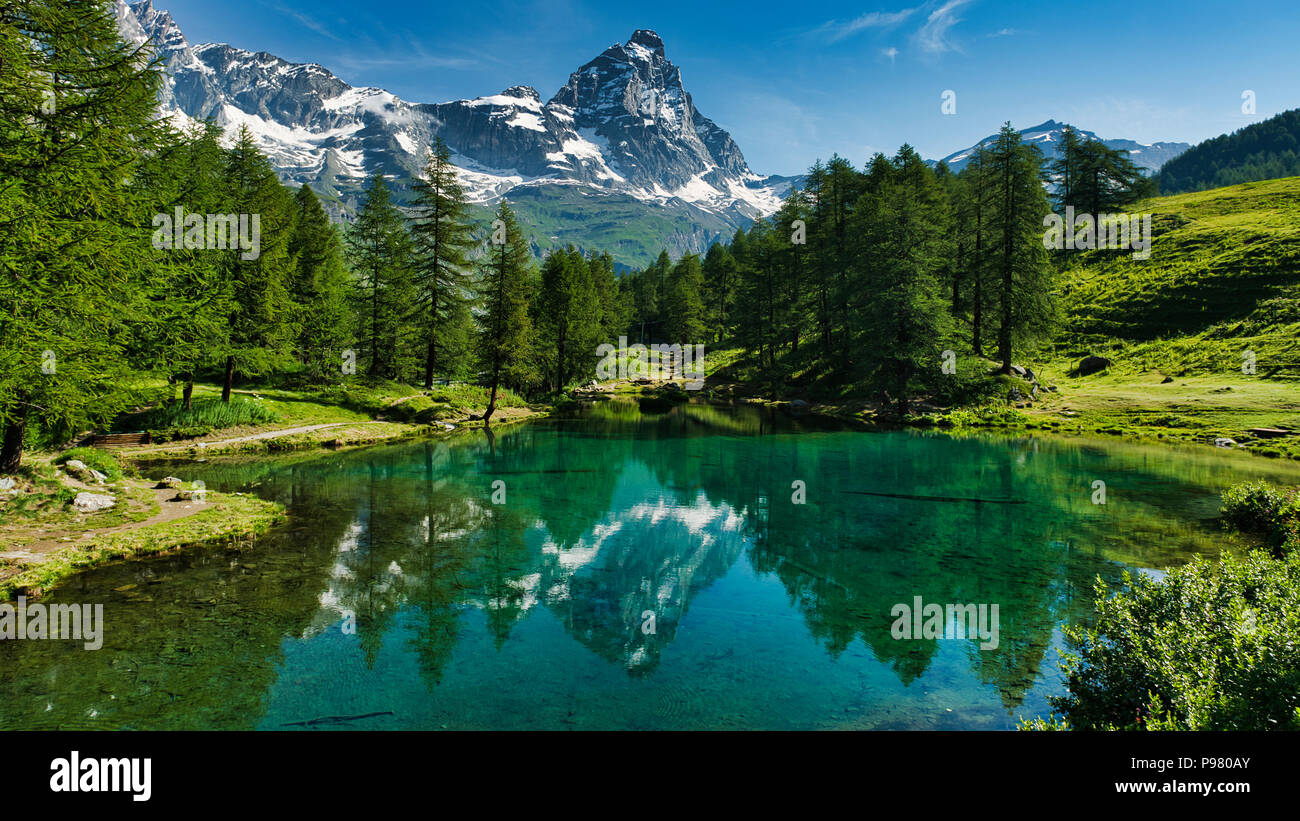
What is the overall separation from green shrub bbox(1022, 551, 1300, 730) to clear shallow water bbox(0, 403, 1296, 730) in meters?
2.15

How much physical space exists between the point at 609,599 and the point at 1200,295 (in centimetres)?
6971

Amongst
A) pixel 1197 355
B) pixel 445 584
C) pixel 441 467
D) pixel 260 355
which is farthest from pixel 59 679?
pixel 1197 355

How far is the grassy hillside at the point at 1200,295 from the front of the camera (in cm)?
4609

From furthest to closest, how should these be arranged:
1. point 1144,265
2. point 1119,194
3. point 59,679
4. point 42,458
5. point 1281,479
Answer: point 1119,194 → point 1144,265 → point 1281,479 → point 42,458 → point 59,679

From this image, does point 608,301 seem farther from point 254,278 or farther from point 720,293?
point 254,278

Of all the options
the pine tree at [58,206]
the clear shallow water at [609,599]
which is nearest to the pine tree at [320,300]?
the clear shallow water at [609,599]

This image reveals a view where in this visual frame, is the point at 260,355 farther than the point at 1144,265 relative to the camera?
No

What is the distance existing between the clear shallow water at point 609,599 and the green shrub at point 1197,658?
2149mm

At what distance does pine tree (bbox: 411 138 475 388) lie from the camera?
4747cm

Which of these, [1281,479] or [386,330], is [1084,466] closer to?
[1281,479]

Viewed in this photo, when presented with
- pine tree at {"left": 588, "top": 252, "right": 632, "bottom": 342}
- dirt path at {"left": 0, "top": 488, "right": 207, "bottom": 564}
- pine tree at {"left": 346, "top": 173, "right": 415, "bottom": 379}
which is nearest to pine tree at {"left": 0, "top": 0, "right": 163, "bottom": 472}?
dirt path at {"left": 0, "top": 488, "right": 207, "bottom": 564}

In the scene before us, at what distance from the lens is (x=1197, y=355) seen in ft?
155

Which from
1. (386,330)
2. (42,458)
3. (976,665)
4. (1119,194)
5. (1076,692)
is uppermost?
(1119,194)

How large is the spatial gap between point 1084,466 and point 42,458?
4067 centimetres
